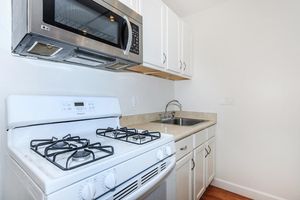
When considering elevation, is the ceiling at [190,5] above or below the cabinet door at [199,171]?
above

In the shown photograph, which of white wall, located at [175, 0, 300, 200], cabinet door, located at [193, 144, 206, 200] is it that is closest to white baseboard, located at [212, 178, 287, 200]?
white wall, located at [175, 0, 300, 200]

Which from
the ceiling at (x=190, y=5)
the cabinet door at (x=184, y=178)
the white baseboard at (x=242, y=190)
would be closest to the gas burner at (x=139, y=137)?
the cabinet door at (x=184, y=178)

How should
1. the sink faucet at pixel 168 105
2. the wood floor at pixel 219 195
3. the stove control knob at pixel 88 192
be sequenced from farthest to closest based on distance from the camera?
the sink faucet at pixel 168 105 → the wood floor at pixel 219 195 → the stove control knob at pixel 88 192

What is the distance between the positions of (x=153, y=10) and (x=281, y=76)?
1.46m

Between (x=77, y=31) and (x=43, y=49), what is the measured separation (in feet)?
0.78

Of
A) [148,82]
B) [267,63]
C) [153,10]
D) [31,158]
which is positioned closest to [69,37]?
[31,158]

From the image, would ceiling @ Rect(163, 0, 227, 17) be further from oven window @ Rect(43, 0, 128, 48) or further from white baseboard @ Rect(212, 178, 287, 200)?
white baseboard @ Rect(212, 178, 287, 200)

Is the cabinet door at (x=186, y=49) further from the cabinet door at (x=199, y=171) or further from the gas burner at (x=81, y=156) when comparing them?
the gas burner at (x=81, y=156)

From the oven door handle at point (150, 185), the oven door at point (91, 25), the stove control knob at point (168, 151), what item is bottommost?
the oven door handle at point (150, 185)

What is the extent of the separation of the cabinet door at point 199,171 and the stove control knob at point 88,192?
4.03 feet

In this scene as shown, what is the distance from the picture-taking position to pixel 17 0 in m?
0.86

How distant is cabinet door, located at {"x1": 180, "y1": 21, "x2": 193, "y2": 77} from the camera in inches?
80.3

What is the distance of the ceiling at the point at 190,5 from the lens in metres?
2.08

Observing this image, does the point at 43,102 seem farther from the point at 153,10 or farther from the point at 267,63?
the point at 267,63
